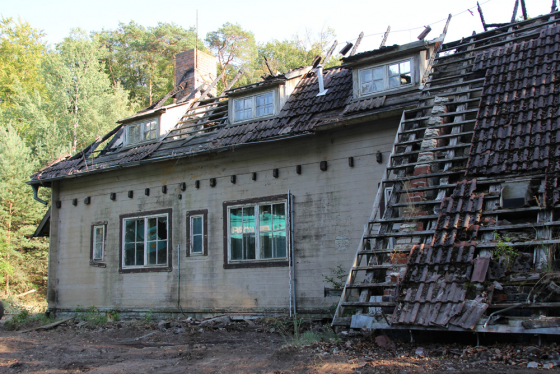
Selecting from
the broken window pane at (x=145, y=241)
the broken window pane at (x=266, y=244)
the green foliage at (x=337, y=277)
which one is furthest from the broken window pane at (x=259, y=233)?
the broken window pane at (x=145, y=241)

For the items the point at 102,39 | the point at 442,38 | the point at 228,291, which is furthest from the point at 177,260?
the point at 102,39

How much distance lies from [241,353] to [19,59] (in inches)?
1405

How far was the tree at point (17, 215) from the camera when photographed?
77.8ft

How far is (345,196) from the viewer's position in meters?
10.4

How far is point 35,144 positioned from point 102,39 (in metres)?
13.6

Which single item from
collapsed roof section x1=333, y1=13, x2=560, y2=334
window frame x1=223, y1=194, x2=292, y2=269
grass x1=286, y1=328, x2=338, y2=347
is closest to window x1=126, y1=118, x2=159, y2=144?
window frame x1=223, y1=194, x2=292, y2=269

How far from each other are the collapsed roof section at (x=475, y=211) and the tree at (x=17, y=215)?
66.9ft

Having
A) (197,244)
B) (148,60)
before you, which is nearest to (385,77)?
(197,244)

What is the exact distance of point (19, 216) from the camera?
24.6 metres

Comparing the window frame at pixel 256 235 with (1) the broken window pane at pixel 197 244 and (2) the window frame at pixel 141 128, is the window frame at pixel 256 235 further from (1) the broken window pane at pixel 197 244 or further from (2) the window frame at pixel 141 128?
(2) the window frame at pixel 141 128

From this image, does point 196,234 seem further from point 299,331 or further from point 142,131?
point 299,331

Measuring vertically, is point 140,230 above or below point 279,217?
below

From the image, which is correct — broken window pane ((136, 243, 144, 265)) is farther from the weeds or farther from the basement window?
the weeds

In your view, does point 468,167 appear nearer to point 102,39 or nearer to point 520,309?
point 520,309
